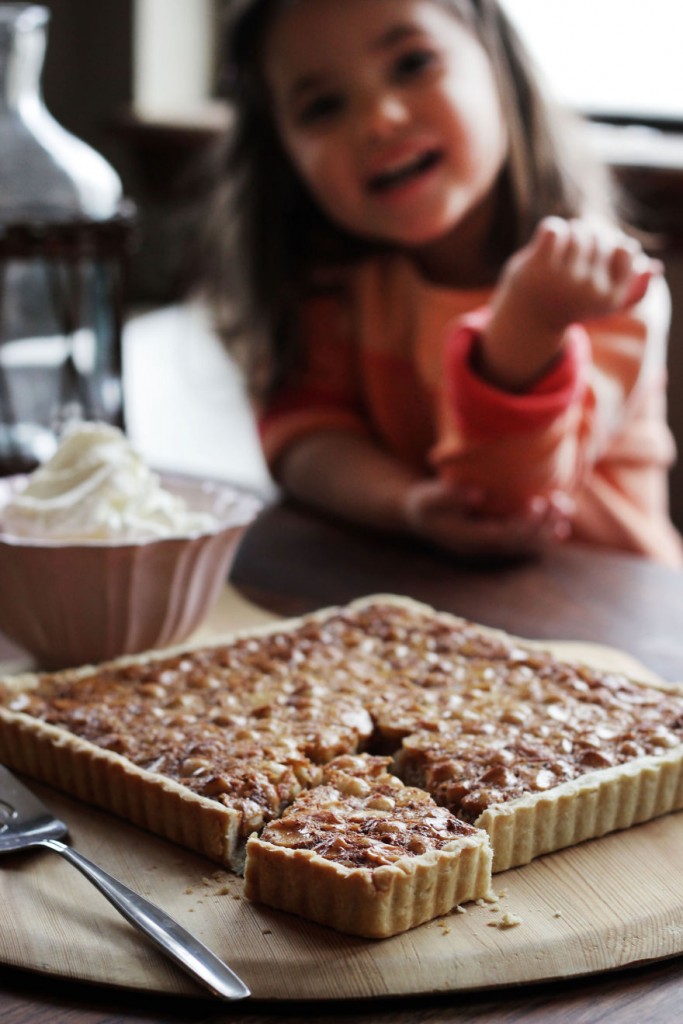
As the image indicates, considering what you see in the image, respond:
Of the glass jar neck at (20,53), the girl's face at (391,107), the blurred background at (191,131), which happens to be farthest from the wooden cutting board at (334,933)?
the blurred background at (191,131)

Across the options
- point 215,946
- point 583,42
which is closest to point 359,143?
point 215,946

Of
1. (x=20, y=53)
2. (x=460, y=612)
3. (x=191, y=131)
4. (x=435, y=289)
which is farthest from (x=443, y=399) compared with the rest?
(x=191, y=131)

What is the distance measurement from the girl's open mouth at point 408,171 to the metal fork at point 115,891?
3.51ft

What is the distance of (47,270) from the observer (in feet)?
5.01

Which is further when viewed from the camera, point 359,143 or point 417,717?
point 359,143

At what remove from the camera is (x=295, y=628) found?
46.4 inches

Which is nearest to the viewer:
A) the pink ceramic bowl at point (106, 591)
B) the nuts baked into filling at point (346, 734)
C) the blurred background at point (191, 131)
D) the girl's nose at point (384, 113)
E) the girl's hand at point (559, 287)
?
the nuts baked into filling at point (346, 734)

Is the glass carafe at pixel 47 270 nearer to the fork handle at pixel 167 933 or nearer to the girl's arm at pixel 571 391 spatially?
the girl's arm at pixel 571 391

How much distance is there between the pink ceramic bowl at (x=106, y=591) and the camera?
112 cm

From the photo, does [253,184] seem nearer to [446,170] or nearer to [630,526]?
[446,170]

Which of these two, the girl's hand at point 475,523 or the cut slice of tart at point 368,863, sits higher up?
the cut slice of tart at point 368,863

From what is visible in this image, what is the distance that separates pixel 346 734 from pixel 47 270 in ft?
2.68

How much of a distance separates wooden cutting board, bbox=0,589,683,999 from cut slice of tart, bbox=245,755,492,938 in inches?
0.5

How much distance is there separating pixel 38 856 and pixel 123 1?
122 inches
